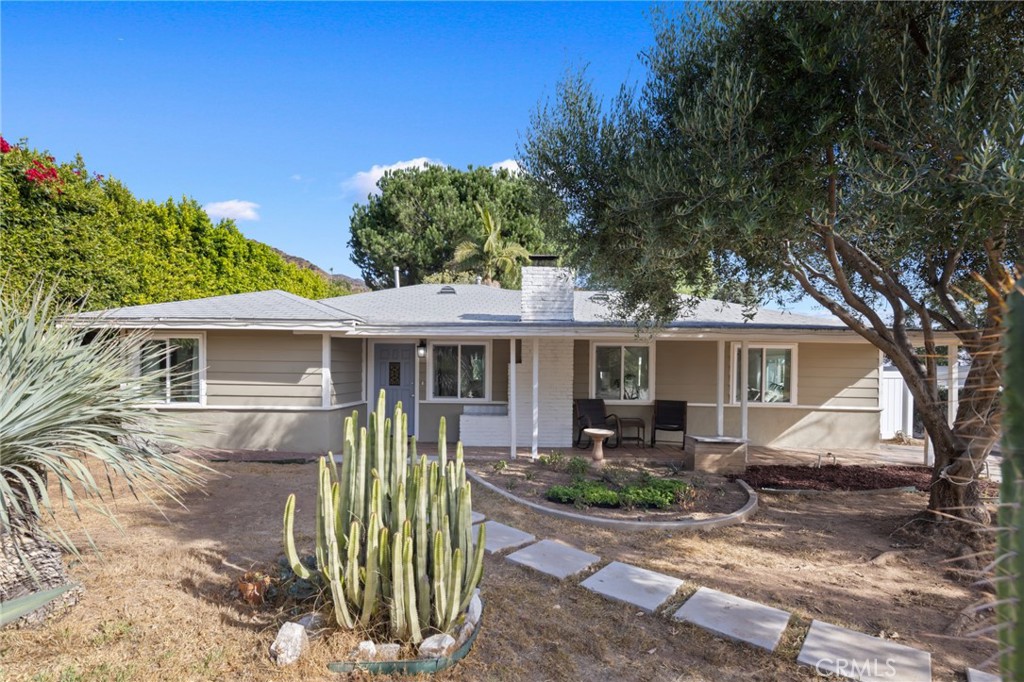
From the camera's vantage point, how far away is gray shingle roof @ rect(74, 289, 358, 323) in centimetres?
977

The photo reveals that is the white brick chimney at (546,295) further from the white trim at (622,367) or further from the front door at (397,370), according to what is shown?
the front door at (397,370)

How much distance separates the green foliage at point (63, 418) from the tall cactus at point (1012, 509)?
4229 millimetres

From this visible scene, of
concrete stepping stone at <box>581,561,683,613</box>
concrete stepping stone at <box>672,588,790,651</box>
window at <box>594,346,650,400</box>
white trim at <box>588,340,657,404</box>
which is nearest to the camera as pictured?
concrete stepping stone at <box>672,588,790,651</box>

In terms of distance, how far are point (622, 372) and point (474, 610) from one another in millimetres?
8915

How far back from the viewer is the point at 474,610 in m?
3.99

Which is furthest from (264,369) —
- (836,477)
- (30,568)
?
(836,477)

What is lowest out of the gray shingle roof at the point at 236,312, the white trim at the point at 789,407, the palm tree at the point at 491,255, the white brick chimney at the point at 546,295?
the white trim at the point at 789,407

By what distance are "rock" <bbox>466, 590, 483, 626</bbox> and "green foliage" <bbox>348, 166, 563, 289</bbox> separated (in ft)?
→ 67.7

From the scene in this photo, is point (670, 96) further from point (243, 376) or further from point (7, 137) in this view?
point (7, 137)

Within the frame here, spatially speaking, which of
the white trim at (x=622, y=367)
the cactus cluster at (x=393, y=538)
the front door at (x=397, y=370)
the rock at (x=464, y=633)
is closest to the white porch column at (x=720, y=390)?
the white trim at (x=622, y=367)

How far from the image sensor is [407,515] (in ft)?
12.3

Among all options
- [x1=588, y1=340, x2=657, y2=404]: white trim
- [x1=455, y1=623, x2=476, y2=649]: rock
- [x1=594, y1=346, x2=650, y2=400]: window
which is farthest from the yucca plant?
[x1=594, y1=346, x2=650, y2=400]: window

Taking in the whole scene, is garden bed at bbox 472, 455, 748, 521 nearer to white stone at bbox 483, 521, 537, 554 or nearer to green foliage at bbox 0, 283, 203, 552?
white stone at bbox 483, 521, 537, 554

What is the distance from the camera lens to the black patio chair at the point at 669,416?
11508 millimetres
